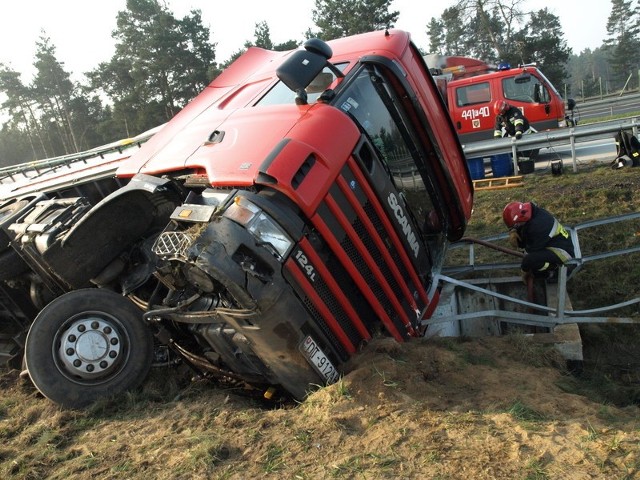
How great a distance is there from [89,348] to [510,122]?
10.7m

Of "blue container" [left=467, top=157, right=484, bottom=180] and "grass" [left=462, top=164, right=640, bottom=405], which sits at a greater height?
"blue container" [left=467, top=157, right=484, bottom=180]

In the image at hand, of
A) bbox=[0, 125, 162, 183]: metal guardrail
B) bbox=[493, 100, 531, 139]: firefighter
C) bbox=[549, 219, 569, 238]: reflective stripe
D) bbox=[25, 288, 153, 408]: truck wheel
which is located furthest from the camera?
bbox=[493, 100, 531, 139]: firefighter

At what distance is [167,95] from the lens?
1325 inches

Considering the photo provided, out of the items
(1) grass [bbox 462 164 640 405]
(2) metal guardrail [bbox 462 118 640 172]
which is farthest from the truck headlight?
(2) metal guardrail [bbox 462 118 640 172]

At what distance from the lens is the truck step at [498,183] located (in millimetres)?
10016

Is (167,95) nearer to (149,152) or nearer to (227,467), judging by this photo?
(149,152)

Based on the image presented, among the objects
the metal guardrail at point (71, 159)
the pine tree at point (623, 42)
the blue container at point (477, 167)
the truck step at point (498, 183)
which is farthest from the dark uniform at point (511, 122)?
the pine tree at point (623, 42)

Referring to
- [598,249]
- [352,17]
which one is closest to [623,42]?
[352,17]

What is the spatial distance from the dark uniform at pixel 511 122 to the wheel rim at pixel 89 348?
10.3 meters

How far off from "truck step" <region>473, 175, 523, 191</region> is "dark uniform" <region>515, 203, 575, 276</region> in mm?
4690

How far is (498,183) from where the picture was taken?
34.1ft

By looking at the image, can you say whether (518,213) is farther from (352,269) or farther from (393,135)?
(352,269)

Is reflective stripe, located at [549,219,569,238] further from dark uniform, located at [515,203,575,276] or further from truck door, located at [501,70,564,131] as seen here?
truck door, located at [501,70,564,131]

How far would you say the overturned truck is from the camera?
10.1 feet
